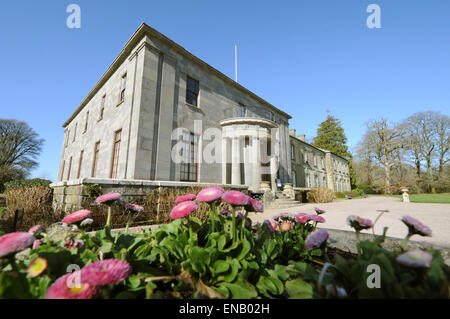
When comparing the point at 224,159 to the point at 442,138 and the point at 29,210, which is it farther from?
the point at 442,138

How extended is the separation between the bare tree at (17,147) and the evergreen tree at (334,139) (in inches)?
1908

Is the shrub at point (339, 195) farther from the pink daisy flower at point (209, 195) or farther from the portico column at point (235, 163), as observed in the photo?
the pink daisy flower at point (209, 195)

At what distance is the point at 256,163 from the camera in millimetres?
11719

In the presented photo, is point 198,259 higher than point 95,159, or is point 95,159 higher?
point 95,159

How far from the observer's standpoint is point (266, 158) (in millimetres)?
13734

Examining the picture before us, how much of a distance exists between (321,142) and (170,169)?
3612 cm

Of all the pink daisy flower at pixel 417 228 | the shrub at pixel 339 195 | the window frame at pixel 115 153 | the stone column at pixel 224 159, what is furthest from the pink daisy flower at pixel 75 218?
the shrub at pixel 339 195

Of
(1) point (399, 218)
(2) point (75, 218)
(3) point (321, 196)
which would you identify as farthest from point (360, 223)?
(3) point (321, 196)

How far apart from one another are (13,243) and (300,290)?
151 centimetres

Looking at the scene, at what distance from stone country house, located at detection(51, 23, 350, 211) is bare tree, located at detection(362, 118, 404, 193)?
2153cm

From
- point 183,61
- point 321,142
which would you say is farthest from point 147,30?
point 321,142
